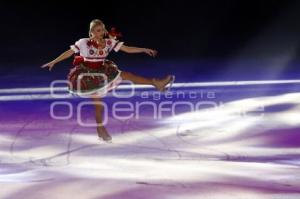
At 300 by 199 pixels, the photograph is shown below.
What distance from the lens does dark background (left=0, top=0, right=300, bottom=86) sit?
25.7ft

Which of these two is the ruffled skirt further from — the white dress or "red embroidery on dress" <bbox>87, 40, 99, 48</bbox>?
"red embroidery on dress" <bbox>87, 40, 99, 48</bbox>

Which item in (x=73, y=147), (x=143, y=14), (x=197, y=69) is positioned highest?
(x=143, y=14)

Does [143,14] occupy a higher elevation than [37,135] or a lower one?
higher

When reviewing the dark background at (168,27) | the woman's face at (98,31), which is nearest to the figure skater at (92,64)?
the woman's face at (98,31)

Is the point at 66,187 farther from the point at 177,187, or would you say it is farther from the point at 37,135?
the point at 37,135

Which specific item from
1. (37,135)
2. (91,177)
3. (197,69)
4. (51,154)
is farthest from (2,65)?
(91,177)

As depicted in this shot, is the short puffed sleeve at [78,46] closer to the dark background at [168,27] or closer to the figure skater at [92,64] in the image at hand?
the figure skater at [92,64]

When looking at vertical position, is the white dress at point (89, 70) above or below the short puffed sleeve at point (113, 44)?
below

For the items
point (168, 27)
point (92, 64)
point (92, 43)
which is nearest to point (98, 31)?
point (92, 43)

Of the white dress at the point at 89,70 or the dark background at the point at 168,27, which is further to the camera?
the dark background at the point at 168,27

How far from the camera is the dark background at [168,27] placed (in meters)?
7.83

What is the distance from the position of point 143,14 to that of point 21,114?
5416mm

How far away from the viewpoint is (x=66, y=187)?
2312mm

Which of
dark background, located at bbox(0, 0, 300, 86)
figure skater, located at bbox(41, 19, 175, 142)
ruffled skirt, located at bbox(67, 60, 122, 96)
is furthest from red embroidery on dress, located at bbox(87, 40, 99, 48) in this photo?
dark background, located at bbox(0, 0, 300, 86)
